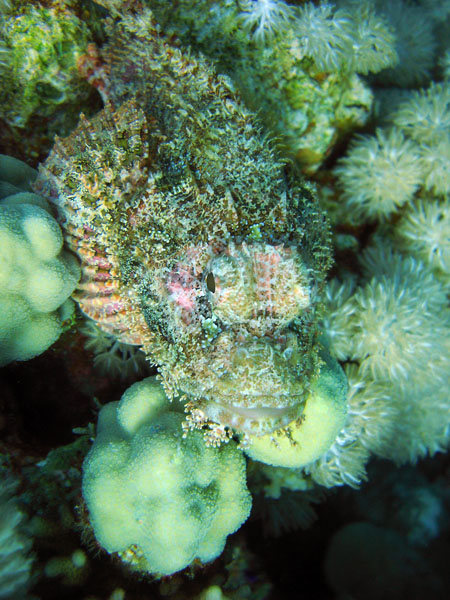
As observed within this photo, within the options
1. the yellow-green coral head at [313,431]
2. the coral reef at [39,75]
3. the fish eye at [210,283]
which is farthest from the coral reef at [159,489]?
the coral reef at [39,75]

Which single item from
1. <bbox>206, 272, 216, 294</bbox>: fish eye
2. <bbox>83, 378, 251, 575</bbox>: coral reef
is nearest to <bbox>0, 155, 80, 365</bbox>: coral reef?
<bbox>83, 378, 251, 575</bbox>: coral reef

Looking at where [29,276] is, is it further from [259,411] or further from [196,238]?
[259,411]

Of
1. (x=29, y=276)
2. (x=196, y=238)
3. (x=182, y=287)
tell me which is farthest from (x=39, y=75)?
(x=182, y=287)

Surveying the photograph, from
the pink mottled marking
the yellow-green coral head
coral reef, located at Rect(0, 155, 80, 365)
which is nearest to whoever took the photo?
the pink mottled marking

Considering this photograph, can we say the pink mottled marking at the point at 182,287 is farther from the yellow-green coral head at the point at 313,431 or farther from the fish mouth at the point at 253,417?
the yellow-green coral head at the point at 313,431

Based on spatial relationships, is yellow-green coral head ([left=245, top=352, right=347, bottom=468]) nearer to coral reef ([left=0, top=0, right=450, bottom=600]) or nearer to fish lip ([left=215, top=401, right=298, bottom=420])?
coral reef ([left=0, top=0, right=450, bottom=600])

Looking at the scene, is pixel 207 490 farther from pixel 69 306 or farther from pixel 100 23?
pixel 100 23

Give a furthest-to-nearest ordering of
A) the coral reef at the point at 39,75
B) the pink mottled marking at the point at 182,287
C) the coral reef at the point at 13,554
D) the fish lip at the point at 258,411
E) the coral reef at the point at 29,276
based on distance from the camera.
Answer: the coral reef at the point at 39,75 < the coral reef at the point at 29,276 < the pink mottled marking at the point at 182,287 < the fish lip at the point at 258,411 < the coral reef at the point at 13,554

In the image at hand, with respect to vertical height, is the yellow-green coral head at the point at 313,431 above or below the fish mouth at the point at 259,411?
below

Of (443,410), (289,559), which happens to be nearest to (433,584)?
(289,559)
